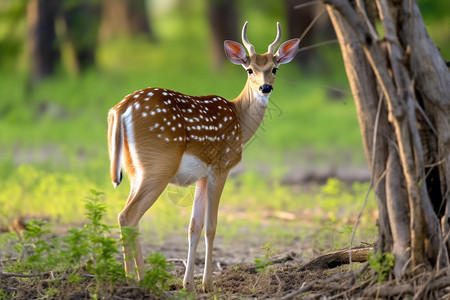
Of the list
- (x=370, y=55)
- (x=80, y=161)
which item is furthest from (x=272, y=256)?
(x=80, y=161)

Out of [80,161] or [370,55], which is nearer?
[370,55]

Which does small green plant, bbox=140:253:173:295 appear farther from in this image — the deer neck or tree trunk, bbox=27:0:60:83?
tree trunk, bbox=27:0:60:83

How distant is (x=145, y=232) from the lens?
31.1 feet

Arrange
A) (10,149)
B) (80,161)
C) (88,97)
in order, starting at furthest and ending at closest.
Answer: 1. (88,97)
2. (10,149)
3. (80,161)

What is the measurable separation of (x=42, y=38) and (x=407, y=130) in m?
19.0

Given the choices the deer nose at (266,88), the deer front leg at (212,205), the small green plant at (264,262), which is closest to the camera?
the small green plant at (264,262)

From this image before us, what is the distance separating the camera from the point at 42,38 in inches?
896

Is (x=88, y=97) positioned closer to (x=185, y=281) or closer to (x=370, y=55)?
(x=185, y=281)

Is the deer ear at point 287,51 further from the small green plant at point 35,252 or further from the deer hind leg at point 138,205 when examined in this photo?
the small green plant at point 35,252

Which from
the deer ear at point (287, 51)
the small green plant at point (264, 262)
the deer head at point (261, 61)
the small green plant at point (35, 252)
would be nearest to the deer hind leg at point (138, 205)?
the small green plant at point (35, 252)

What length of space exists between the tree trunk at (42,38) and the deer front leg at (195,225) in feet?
54.5

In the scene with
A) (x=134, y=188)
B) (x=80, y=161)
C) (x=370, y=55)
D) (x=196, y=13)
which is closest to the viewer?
(x=370, y=55)

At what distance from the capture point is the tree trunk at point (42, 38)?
2225 cm

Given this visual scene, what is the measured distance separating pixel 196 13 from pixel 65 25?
13400mm
